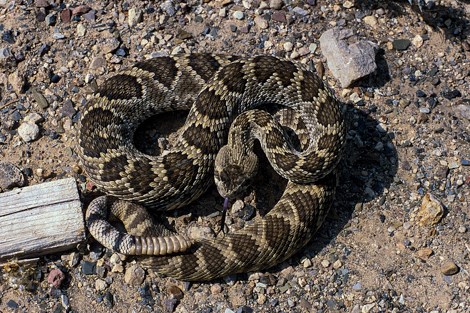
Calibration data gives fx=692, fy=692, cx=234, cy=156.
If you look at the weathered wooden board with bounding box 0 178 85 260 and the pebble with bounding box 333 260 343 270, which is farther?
the pebble with bounding box 333 260 343 270

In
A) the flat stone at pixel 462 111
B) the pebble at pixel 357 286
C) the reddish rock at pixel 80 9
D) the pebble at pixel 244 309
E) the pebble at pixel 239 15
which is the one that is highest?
the reddish rock at pixel 80 9

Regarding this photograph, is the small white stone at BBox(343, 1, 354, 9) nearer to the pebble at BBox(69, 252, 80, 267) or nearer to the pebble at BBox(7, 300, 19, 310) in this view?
the pebble at BBox(69, 252, 80, 267)

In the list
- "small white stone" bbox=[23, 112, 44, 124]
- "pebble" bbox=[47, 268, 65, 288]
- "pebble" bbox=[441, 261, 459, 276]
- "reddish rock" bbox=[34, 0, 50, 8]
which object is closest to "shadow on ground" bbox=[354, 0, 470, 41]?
"pebble" bbox=[441, 261, 459, 276]

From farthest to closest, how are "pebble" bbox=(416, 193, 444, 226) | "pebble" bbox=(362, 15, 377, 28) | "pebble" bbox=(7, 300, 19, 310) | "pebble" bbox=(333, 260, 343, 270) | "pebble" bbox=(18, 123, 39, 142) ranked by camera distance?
"pebble" bbox=(362, 15, 377, 28), "pebble" bbox=(18, 123, 39, 142), "pebble" bbox=(416, 193, 444, 226), "pebble" bbox=(333, 260, 343, 270), "pebble" bbox=(7, 300, 19, 310)

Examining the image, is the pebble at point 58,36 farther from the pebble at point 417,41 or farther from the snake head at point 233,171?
the pebble at point 417,41

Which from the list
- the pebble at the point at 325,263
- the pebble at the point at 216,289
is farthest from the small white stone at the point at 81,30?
the pebble at the point at 325,263

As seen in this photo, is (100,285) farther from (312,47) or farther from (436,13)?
(436,13)

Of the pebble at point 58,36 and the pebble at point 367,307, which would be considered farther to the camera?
the pebble at point 58,36
